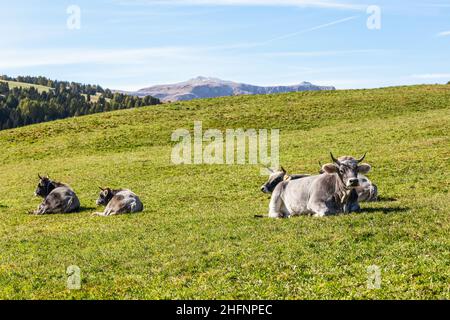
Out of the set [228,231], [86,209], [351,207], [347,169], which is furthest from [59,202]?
[347,169]

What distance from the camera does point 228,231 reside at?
17.7m

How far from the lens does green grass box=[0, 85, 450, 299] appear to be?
1129 cm

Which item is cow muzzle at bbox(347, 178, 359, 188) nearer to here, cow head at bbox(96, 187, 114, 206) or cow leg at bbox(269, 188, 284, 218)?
cow leg at bbox(269, 188, 284, 218)

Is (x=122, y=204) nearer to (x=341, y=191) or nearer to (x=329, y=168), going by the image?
(x=329, y=168)

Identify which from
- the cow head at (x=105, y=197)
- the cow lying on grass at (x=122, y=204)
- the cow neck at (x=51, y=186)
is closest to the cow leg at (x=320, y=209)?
the cow lying on grass at (x=122, y=204)

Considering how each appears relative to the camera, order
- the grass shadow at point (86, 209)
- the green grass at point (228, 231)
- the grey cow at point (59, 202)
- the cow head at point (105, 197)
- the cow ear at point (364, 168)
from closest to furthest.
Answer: the green grass at point (228, 231), the cow ear at point (364, 168), the cow head at point (105, 197), the grey cow at point (59, 202), the grass shadow at point (86, 209)

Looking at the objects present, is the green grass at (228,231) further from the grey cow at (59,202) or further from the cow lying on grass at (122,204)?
the grey cow at (59,202)

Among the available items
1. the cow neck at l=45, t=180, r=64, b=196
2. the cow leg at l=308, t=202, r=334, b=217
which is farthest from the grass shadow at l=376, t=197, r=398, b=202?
the cow neck at l=45, t=180, r=64, b=196

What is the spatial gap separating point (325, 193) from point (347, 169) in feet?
4.61

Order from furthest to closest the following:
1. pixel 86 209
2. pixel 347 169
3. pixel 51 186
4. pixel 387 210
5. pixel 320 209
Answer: pixel 51 186 → pixel 86 209 → pixel 387 210 → pixel 320 209 → pixel 347 169

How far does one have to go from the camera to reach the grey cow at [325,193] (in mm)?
17656

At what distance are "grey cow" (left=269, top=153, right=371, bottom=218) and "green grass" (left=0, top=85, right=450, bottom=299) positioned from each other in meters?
0.82

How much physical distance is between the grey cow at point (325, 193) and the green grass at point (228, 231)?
2.70ft

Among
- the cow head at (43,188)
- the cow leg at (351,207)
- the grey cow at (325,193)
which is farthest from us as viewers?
the cow head at (43,188)
